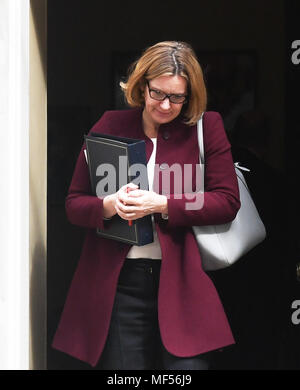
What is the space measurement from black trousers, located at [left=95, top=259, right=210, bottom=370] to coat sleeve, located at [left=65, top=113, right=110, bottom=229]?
191 millimetres

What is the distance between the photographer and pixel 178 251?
2525 mm

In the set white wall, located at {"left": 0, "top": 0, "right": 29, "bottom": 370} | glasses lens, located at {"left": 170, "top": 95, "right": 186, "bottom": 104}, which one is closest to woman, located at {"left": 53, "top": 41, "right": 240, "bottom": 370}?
glasses lens, located at {"left": 170, "top": 95, "right": 186, "bottom": 104}

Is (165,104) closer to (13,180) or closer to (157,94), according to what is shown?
(157,94)

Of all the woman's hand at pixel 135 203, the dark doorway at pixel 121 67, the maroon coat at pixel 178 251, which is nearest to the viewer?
the woman's hand at pixel 135 203

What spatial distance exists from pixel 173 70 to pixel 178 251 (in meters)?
0.61

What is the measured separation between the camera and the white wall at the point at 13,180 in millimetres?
2582

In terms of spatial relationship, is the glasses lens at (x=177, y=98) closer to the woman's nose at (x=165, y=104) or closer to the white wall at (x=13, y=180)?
the woman's nose at (x=165, y=104)

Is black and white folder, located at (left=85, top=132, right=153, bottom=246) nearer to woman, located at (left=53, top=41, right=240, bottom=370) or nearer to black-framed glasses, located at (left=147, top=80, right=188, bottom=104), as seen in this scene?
woman, located at (left=53, top=41, right=240, bottom=370)

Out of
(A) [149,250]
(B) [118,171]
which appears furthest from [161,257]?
(B) [118,171]

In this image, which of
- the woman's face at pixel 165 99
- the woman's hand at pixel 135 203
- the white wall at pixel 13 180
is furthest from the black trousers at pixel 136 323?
the woman's face at pixel 165 99

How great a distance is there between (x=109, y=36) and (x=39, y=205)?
2573 mm

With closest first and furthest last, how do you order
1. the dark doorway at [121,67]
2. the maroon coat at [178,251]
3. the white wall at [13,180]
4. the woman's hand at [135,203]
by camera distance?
the woman's hand at [135,203], the maroon coat at [178,251], the white wall at [13,180], the dark doorway at [121,67]

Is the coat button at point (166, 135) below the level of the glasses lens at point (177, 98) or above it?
below
